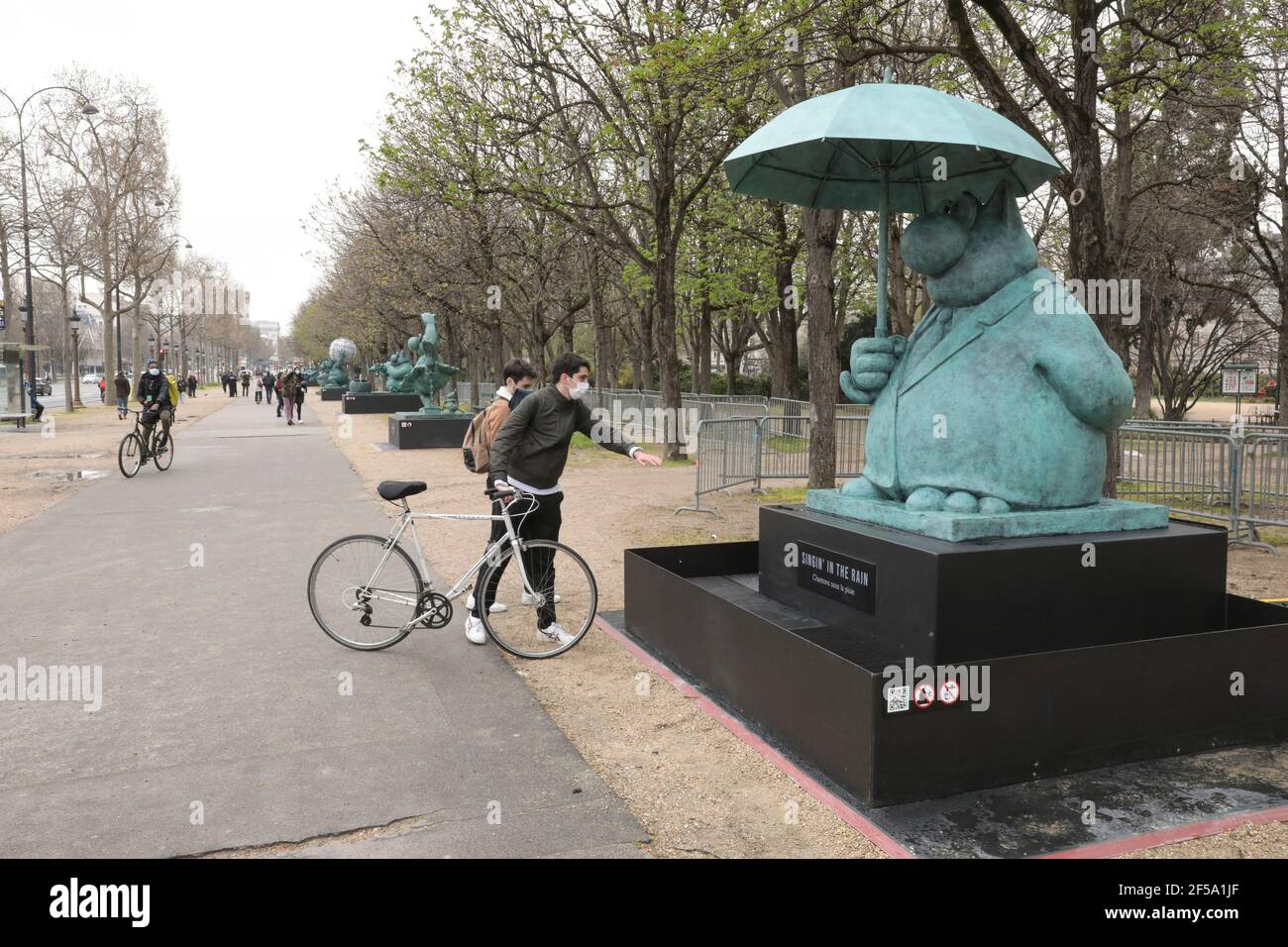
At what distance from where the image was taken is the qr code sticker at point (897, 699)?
3.96m

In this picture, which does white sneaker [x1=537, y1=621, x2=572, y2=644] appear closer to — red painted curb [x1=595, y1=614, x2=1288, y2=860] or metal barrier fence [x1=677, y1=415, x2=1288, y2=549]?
red painted curb [x1=595, y1=614, x2=1288, y2=860]

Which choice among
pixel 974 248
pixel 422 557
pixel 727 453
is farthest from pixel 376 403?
pixel 974 248

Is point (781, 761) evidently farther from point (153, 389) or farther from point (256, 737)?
point (153, 389)

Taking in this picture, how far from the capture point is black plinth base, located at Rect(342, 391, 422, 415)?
126 ft

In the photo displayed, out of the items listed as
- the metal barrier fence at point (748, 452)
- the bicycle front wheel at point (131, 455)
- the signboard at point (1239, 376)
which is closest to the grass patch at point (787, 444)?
the metal barrier fence at point (748, 452)

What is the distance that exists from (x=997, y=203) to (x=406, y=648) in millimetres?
4475

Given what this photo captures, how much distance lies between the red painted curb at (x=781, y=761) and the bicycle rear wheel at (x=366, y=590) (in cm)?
147

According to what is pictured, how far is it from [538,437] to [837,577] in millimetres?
2283

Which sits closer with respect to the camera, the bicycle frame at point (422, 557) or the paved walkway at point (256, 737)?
the paved walkway at point (256, 737)

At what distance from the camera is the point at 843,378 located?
19.5 ft

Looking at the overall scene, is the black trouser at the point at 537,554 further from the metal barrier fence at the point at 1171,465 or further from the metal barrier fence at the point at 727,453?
the metal barrier fence at the point at 727,453

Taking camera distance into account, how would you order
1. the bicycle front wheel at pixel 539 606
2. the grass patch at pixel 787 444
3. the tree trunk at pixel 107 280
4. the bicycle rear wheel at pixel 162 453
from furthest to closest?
the tree trunk at pixel 107 280, the bicycle rear wheel at pixel 162 453, the grass patch at pixel 787 444, the bicycle front wheel at pixel 539 606

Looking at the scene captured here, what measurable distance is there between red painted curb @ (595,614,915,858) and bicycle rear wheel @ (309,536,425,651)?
1.47 metres

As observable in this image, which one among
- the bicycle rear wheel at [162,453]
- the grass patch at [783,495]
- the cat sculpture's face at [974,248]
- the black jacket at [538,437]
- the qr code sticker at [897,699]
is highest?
the cat sculpture's face at [974,248]
